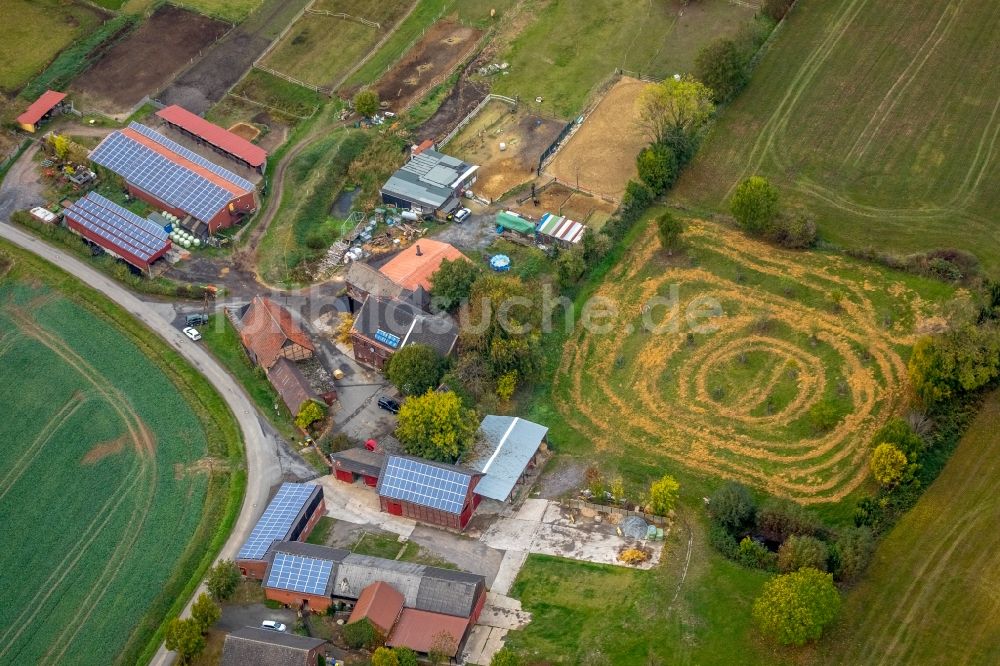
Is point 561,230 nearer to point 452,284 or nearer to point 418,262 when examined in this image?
point 452,284

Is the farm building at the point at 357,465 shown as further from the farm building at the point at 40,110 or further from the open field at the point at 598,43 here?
the farm building at the point at 40,110

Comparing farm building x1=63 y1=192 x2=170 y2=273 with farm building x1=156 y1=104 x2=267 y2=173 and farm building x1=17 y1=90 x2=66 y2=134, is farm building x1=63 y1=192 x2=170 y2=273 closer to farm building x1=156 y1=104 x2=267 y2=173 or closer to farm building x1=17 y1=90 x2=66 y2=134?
farm building x1=156 y1=104 x2=267 y2=173

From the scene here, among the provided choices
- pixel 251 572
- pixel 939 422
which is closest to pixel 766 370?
pixel 939 422

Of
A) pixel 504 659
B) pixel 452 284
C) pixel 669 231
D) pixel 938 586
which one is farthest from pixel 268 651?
pixel 669 231

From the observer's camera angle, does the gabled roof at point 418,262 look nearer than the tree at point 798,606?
No

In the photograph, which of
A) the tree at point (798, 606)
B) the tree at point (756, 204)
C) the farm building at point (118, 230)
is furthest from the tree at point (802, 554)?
the farm building at point (118, 230)

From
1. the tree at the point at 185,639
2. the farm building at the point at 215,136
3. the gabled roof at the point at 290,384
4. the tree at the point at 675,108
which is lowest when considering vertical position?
the tree at the point at 185,639

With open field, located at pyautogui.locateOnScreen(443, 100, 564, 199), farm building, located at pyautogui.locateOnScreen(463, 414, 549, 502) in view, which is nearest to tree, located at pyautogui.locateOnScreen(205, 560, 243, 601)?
farm building, located at pyautogui.locateOnScreen(463, 414, 549, 502)
